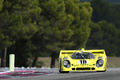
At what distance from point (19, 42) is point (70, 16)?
6506 millimetres

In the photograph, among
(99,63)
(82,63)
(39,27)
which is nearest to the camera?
(82,63)

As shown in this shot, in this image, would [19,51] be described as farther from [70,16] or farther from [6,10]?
[6,10]

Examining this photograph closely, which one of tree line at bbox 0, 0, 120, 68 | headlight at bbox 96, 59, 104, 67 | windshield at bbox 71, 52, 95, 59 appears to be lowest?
headlight at bbox 96, 59, 104, 67

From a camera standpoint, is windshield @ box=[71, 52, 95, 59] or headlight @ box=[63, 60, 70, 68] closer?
headlight @ box=[63, 60, 70, 68]

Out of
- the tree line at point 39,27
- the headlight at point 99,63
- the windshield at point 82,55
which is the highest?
the tree line at point 39,27

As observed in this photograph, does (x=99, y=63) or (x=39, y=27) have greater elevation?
(x=39, y=27)

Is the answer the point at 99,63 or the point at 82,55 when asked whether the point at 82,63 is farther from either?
the point at 82,55

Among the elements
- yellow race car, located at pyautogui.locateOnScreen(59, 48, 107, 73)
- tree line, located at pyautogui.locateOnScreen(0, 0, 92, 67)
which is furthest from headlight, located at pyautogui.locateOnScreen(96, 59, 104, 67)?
tree line, located at pyautogui.locateOnScreen(0, 0, 92, 67)

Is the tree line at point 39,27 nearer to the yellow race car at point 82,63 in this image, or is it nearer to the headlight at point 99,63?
the yellow race car at point 82,63

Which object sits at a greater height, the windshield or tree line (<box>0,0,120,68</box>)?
tree line (<box>0,0,120,68</box>)

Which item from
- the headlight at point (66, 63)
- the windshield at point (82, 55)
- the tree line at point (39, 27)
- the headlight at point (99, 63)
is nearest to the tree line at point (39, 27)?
the tree line at point (39, 27)

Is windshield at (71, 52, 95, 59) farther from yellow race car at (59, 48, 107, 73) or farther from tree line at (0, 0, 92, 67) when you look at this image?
tree line at (0, 0, 92, 67)

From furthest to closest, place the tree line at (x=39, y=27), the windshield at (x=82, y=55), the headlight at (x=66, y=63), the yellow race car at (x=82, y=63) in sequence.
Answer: the tree line at (x=39, y=27) < the windshield at (x=82, y=55) < the headlight at (x=66, y=63) < the yellow race car at (x=82, y=63)

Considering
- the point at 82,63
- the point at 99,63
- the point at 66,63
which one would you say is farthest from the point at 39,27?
the point at 82,63
